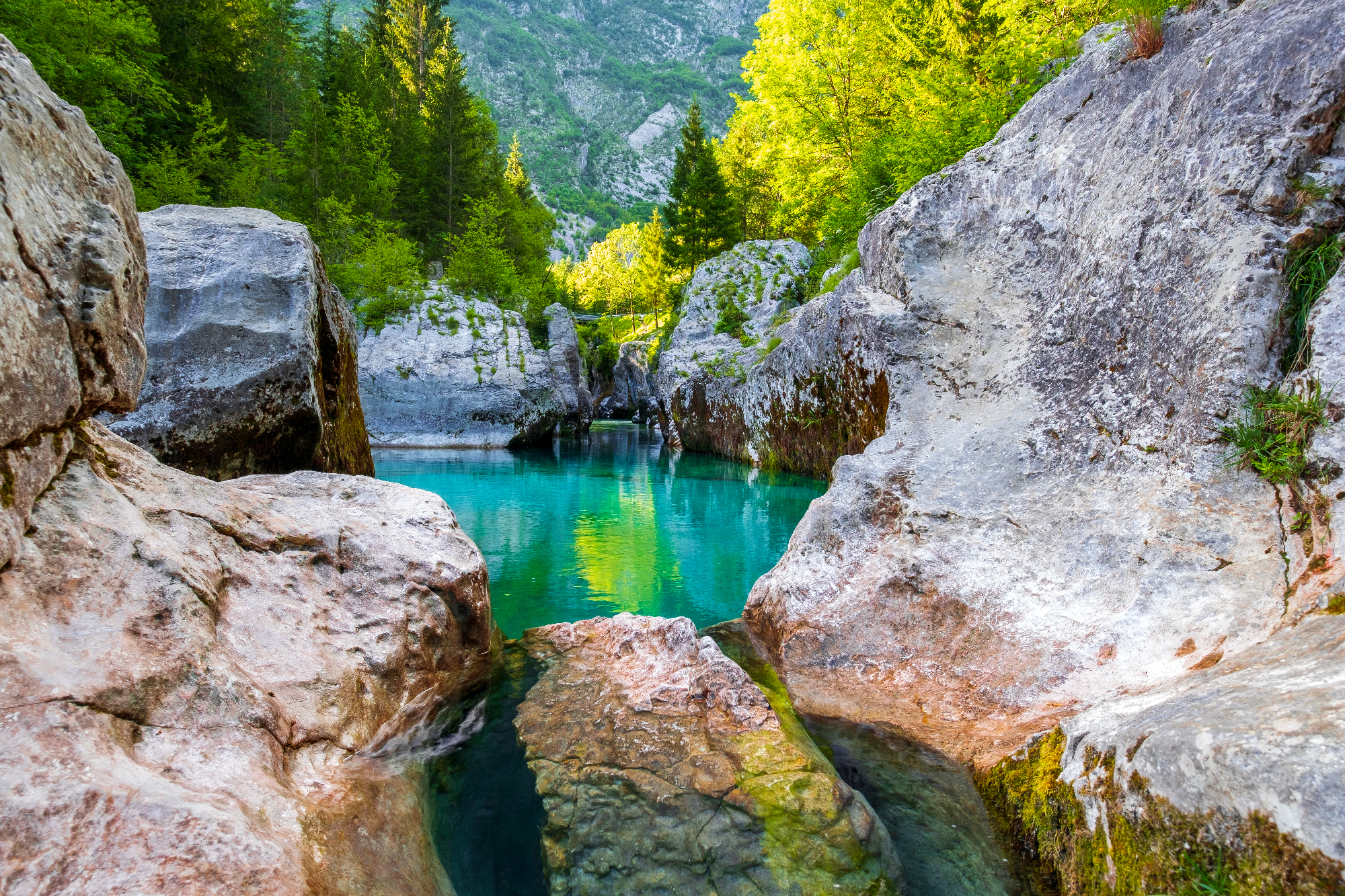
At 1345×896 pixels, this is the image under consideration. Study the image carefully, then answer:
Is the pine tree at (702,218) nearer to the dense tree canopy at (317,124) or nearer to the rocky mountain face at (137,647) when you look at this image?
the dense tree canopy at (317,124)

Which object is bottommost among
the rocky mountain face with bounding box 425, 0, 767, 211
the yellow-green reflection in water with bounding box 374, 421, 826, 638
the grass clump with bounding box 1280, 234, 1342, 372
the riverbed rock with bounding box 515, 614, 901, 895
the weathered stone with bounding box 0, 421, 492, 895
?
the yellow-green reflection in water with bounding box 374, 421, 826, 638

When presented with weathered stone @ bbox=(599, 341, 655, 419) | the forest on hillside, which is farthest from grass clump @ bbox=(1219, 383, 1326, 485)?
weathered stone @ bbox=(599, 341, 655, 419)

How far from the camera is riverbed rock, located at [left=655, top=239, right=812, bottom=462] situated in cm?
2003

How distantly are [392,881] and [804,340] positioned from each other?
13199mm

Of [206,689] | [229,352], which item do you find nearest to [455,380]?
[229,352]

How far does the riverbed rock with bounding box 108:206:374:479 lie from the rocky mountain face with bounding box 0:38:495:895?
11.2 ft

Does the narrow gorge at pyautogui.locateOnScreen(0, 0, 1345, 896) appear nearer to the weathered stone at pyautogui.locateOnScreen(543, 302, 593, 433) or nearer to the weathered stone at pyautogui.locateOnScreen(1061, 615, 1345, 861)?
the weathered stone at pyautogui.locateOnScreen(1061, 615, 1345, 861)

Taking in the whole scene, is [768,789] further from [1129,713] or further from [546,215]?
[546,215]

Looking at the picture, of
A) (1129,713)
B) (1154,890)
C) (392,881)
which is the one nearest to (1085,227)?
(1129,713)

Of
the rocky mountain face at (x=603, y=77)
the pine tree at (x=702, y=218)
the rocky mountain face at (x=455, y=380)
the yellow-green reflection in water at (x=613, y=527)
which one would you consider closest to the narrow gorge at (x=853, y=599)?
the yellow-green reflection in water at (x=613, y=527)

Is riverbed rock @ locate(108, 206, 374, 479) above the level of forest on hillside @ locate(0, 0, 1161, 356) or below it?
below

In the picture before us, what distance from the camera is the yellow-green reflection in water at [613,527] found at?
725 cm

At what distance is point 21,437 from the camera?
8.07ft

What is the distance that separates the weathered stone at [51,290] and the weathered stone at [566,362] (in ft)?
74.6
